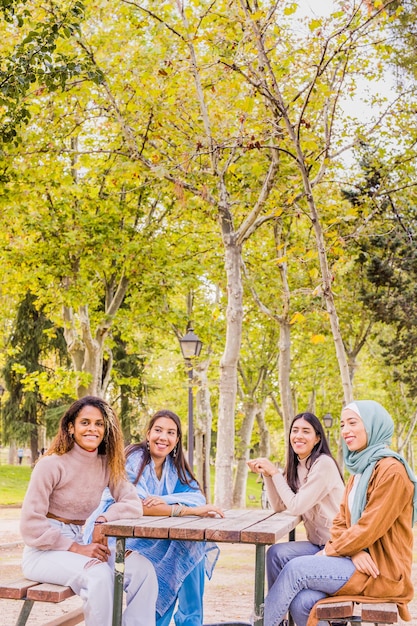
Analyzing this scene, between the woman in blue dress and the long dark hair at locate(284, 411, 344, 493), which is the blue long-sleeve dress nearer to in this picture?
the woman in blue dress

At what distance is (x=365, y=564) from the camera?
166 inches

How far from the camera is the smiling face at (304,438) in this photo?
18.9 feet

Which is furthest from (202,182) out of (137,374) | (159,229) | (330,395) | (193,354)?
(330,395)

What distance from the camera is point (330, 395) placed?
39000mm

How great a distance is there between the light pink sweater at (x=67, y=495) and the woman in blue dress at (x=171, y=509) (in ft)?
1.37

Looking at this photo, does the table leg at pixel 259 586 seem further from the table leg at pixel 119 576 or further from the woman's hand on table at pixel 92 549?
the woman's hand on table at pixel 92 549

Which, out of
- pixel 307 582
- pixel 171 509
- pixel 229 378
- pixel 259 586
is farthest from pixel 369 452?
pixel 229 378

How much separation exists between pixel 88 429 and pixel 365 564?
1.84 m

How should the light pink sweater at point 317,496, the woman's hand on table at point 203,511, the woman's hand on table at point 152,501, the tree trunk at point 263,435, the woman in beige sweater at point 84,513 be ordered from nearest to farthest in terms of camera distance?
the woman in beige sweater at point 84,513
the woman's hand on table at point 203,511
the woman's hand on table at point 152,501
the light pink sweater at point 317,496
the tree trunk at point 263,435

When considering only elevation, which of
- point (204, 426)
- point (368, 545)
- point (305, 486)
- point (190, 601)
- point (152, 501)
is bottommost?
point (190, 601)

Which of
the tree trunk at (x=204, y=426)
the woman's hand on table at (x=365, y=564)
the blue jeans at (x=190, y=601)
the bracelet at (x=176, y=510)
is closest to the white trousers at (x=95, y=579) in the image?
the bracelet at (x=176, y=510)

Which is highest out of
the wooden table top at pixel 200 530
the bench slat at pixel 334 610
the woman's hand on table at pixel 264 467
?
the woman's hand on table at pixel 264 467

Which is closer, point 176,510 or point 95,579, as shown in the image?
point 95,579

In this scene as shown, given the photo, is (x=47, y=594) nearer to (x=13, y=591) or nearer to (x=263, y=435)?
(x=13, y=591)
